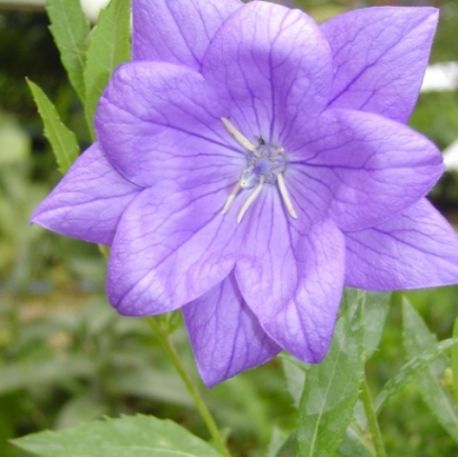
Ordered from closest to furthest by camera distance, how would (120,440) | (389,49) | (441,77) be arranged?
(389,49) → (120,440) → (441,77)

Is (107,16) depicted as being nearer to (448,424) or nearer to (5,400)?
(448,424)

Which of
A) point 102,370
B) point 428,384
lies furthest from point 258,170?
point 102,370

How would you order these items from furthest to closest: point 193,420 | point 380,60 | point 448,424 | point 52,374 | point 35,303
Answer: point 35,303 → point 193,420 → point 52,374 → point 448,424 → point 380,60

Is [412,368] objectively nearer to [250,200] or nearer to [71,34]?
[250,200]

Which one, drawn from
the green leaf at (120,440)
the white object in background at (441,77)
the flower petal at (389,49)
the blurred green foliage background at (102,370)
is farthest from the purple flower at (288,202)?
the white object in background at (441,77)

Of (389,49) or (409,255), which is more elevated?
(389,49)

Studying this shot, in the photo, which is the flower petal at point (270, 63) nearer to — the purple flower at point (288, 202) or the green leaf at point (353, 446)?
the purple flower at point (288, 202)

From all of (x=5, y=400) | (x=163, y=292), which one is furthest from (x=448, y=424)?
(x=5, y=400)

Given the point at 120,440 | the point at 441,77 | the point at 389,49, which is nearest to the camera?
the point at 389,49
